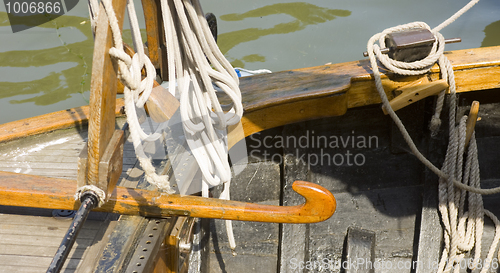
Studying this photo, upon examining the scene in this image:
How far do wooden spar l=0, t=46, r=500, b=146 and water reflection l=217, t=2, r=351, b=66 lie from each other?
2381mm

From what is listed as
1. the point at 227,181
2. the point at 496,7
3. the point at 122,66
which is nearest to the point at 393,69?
the point at 227,181

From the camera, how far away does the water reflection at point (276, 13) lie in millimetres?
4508

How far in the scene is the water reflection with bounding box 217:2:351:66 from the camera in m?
4.51

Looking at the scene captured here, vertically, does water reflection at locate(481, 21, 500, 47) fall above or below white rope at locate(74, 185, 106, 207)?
above

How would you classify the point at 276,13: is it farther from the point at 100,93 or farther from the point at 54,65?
the point at 100,93

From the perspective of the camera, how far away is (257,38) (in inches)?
179

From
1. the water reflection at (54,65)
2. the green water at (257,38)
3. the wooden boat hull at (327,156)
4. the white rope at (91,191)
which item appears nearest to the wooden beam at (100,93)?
the white rope at (91,191)

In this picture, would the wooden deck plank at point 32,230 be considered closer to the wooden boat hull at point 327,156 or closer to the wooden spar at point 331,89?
the wooden boat hull at point 327,156

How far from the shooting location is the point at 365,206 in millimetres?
2320

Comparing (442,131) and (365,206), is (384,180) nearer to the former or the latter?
(365,206)

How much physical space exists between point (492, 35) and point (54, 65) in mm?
4797

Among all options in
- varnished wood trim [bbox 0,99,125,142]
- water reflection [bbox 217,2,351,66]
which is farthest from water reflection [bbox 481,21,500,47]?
varnished wood trim [bbox 0,99,125,142]

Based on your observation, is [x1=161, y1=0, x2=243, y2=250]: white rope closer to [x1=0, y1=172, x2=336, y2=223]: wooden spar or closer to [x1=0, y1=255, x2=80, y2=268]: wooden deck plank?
[x1=0, y1=172, x2=336, y2=223]: wooden spar

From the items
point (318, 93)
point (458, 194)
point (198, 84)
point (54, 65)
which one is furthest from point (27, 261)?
point (54, 65)
